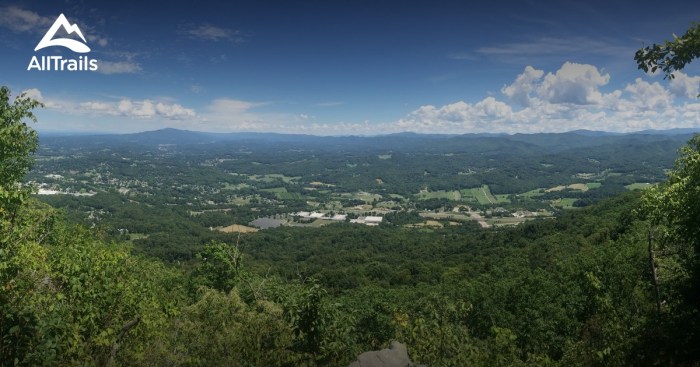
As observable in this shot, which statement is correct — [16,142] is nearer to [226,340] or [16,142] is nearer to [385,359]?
[226,340]

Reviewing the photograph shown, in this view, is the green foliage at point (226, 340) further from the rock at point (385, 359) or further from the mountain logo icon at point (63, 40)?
the mountain logo icon at point (63, 40)

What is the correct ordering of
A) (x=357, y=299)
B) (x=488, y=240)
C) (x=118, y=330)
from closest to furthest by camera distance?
(x=118, y=330) < (x=357, y=299) < (x=488, y=240)

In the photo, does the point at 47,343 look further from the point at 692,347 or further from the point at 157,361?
the point at 692,347

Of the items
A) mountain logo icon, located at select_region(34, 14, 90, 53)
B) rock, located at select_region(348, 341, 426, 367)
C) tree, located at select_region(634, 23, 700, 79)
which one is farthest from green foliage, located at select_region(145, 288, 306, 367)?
mountain logo icon, located at select_region(34, 14, 90, 53)

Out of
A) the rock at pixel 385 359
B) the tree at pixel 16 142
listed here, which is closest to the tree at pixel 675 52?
the rock at pixel 385 359

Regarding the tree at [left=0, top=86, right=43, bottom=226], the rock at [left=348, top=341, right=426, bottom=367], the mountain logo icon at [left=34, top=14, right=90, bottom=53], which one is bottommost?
the rock at [left=348, top=341, right=426, bottom=367]

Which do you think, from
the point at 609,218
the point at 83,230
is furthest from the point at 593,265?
the point at 609,218

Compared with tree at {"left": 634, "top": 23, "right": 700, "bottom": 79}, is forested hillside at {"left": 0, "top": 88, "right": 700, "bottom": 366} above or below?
below

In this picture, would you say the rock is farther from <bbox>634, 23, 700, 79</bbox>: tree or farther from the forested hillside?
<bbox>634, 23, 700, 79</bbox>: tree
